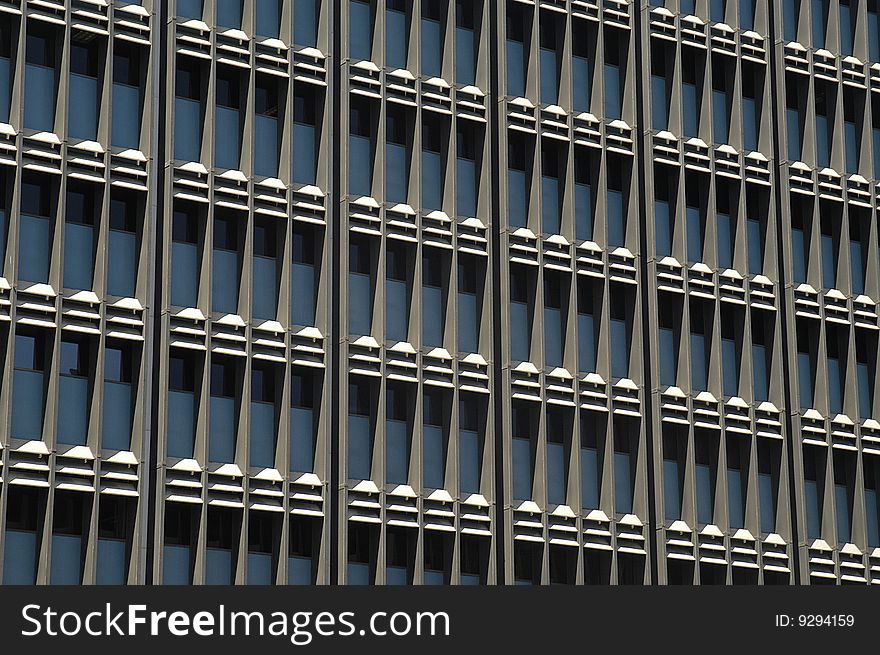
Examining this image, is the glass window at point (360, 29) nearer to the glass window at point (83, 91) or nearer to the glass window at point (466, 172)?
the glass window at point (466, 172)

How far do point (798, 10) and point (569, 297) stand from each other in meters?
14.3

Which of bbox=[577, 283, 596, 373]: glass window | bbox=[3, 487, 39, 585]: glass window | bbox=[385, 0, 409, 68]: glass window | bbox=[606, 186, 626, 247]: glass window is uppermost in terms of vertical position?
bbox=[385, 0, 409, 68]: glass window

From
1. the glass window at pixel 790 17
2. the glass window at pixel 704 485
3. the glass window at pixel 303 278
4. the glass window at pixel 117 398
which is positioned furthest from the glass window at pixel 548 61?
the glass window at pixel 117 398

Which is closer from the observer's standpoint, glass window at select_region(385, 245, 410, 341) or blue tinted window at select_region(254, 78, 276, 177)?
blue tinted window at select_region(254, 78, 276, 177)

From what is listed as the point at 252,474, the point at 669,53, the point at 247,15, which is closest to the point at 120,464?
the point at 252,474

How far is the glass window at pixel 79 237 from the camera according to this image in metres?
55.9

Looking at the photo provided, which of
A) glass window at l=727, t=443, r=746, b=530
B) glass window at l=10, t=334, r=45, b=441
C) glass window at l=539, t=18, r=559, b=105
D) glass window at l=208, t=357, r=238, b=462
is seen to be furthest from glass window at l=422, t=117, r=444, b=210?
glass window at l=10, t=334, r=45, b=441

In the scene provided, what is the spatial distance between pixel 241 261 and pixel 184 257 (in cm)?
161

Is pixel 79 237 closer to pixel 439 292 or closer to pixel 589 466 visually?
pixel 439 292

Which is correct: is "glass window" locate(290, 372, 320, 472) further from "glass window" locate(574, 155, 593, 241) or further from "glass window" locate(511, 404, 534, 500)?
"glass window" locate(574, 155, 593, 241)

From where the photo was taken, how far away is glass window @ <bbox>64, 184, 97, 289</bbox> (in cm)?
5590

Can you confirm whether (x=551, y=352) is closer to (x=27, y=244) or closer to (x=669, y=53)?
(x=669, y=53)

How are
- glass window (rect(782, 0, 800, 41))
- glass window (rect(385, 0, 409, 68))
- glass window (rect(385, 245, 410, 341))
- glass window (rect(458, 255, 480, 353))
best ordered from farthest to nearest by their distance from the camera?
glass window (rect(782, 0, 800, 41))
glass window (rect(385, 0, 409, 68))
glass window (rect(458, 255, 480, 353))
glass window (rect(385, 245, 410, 341))

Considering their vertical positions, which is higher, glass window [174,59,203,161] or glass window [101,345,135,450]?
glass window [174,59,203,161]
